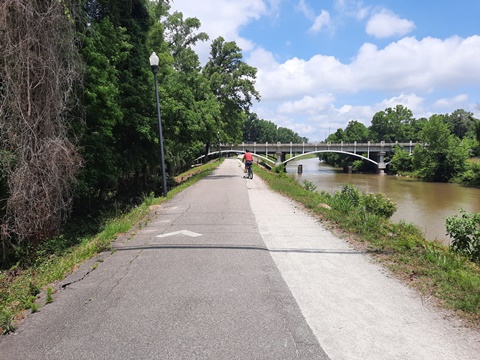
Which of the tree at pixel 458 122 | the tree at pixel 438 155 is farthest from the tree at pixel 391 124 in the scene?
the tree at pixel 438 155

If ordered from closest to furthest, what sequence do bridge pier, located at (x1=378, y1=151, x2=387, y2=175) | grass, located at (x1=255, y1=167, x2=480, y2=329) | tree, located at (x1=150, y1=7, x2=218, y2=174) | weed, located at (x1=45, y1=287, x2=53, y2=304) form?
grass, located at (x1=255, y1=167, x2=480, y2=329), weed, located at (x1=45, y1=287, x2=53, y2=304), tree, located at (x1=150, y1=7, x2=218, y2=174), bridge pier, located at (x1=378, y1=151, x2=387, y2=175)

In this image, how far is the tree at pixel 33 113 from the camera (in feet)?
20.6

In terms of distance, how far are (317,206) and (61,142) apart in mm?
7314

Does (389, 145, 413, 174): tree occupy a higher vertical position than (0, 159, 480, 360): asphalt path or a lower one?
lower

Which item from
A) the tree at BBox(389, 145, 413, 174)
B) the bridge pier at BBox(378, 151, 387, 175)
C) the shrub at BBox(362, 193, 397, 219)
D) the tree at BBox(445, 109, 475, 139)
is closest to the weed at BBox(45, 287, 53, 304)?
the shrub at BBox(362, 193, 397, 219)

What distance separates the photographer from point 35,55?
6594mm

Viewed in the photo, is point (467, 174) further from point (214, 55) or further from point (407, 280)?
point (407, 280)

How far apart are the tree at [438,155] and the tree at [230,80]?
35.7 meters

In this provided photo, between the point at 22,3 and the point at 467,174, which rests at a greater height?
the point at 22,3

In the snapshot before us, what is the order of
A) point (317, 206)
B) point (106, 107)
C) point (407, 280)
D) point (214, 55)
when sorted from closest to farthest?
point (407, 280) → point (317, 206) → point (106, 107) → point (214, 55)

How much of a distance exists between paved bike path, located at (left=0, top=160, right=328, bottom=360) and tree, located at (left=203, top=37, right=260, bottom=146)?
966 inches

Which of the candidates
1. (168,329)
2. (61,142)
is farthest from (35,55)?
(168,329)

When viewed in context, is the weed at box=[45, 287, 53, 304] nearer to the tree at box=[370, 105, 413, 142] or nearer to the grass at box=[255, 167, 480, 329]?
the grass at box=[255, 167, 480, 329]

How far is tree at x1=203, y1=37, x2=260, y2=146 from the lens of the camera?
3077 cm
